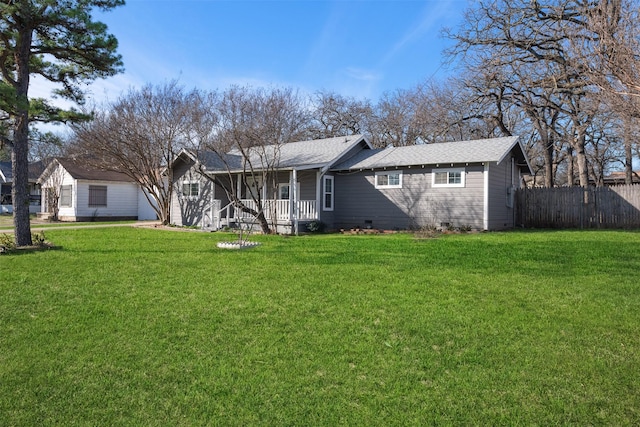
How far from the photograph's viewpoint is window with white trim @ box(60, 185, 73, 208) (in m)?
24.0

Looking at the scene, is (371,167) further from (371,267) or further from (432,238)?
(371,267)

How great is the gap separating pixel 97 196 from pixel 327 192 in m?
14.5

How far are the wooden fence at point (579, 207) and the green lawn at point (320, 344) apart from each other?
10254 mm

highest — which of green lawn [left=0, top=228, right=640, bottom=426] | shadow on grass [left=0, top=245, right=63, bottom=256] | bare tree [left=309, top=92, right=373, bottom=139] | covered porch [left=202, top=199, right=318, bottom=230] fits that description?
bare tree [left=309, top=92, right=373, bottom=139]

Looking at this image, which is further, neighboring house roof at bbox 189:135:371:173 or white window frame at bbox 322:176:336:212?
white window frame at bbox 322:176:336:212

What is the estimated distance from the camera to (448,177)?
15.6m

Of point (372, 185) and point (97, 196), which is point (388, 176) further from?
point (97, 196)

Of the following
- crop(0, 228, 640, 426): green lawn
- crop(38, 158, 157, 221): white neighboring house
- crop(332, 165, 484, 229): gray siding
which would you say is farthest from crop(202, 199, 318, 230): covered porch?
crop(38, 158, 157, 221): white neighboring house

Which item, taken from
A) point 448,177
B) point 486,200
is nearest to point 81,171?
point 448,177

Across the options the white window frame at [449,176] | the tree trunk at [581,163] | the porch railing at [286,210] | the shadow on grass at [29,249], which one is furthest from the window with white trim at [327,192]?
the tree trunk at [581,163]

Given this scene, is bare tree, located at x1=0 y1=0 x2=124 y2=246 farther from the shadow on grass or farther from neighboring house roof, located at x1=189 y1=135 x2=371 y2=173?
neighboring house roof, located at x1=189 y1=135 x2=371 y2=173

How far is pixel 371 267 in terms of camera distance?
765 cm

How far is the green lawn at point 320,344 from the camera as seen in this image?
3.03 meters

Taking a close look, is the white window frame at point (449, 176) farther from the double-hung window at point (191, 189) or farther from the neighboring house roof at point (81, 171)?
the neighboring house roof at point (81, 171)
